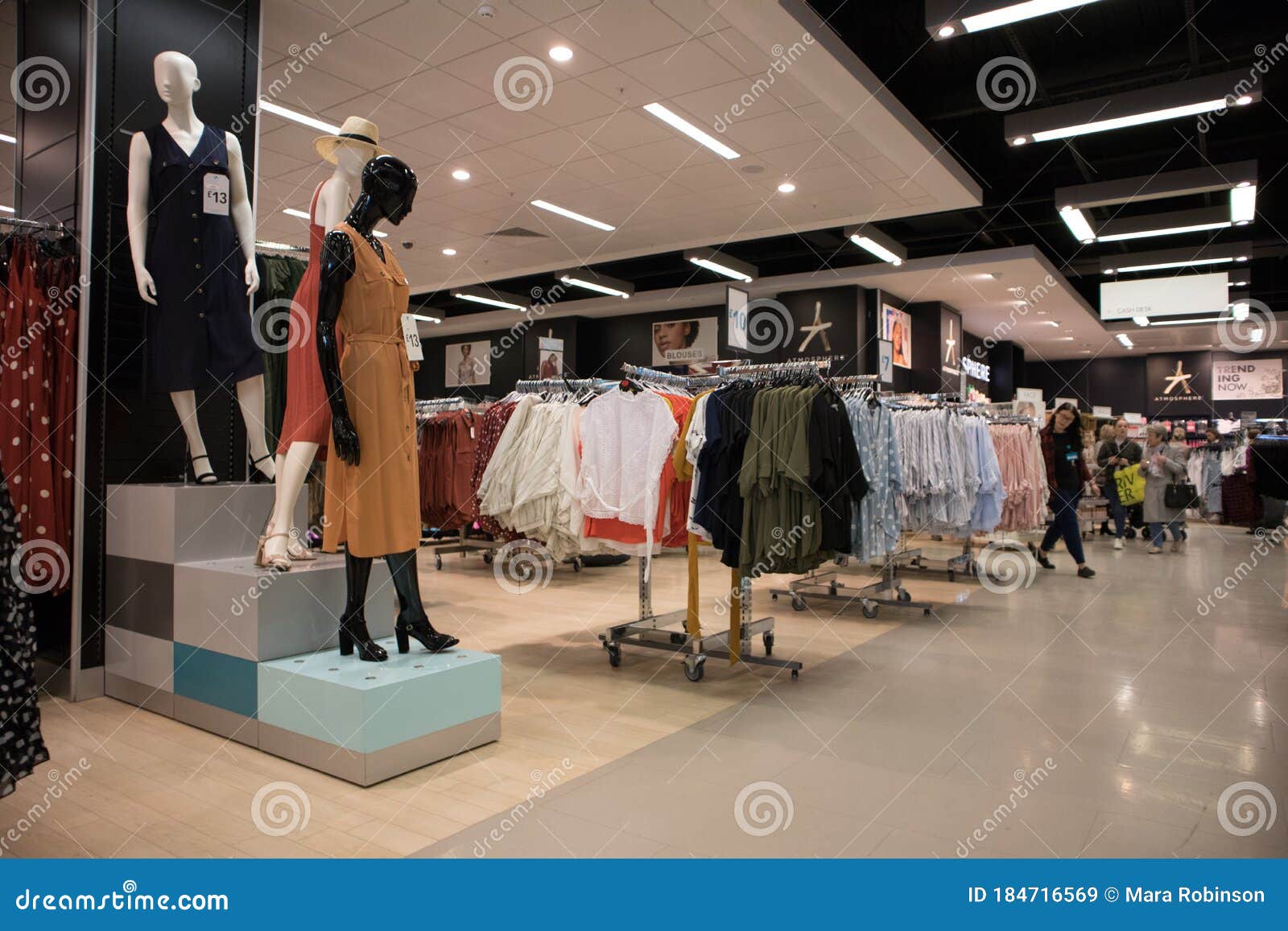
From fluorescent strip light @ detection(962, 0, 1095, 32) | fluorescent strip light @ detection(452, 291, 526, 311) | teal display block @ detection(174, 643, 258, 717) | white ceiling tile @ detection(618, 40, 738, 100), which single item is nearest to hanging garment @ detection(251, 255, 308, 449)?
teal display block @ detection(174, 643, 258, 717)

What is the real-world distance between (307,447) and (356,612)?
671mm

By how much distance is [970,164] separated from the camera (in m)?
9.65

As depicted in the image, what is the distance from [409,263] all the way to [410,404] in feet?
32.5

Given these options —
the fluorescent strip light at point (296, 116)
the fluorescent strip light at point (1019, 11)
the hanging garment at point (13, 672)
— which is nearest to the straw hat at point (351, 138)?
the hanging garment at point (13, 672)

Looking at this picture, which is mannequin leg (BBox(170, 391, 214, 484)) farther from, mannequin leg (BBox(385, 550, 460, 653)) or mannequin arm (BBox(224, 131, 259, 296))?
mannequin leg (BBox(385, 550, 460, 653))

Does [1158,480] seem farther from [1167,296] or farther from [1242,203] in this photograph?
[1242,203]

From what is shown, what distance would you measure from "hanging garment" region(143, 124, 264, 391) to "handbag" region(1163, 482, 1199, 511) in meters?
10.9

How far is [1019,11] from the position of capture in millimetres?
5082

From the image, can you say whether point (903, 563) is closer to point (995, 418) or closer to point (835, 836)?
point (995, 418)

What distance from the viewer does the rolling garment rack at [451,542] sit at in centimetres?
765

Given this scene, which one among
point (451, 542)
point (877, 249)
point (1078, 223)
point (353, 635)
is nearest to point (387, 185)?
point (353, 635)

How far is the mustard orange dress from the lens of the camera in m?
3.07

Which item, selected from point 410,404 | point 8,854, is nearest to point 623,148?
point 410,404
